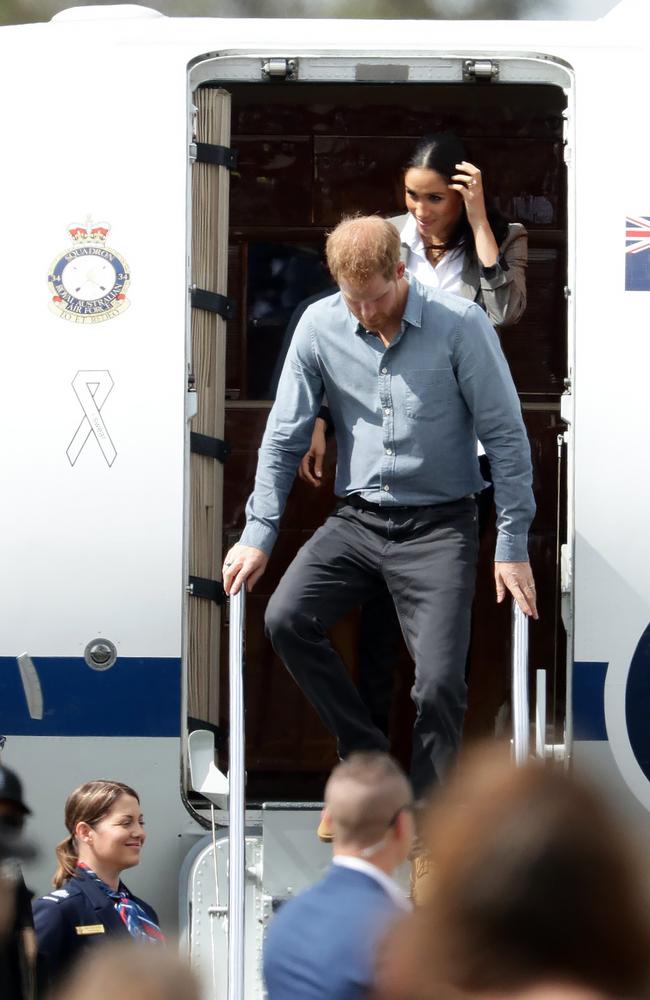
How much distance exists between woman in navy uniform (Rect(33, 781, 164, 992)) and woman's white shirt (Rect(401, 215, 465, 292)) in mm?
1926

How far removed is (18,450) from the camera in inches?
183

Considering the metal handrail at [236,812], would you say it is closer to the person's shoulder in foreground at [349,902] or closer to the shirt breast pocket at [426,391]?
the shirt breast pocket at [426,391]

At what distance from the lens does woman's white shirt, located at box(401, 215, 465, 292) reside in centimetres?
498

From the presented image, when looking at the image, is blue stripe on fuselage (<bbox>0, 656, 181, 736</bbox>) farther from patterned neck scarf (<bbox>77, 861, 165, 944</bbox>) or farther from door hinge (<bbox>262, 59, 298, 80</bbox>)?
door hinge (<bbox>262, 59, 298, 80</bbox>)

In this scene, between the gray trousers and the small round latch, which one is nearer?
the gray trousers

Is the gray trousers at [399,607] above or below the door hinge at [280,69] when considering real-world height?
→ below

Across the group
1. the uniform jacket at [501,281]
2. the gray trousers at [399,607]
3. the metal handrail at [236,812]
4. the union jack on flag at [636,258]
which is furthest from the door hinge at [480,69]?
the metal handrail at [236,812]

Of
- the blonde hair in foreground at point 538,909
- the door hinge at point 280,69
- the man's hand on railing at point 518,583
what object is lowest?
the blonde hair in foreground at point 538,909

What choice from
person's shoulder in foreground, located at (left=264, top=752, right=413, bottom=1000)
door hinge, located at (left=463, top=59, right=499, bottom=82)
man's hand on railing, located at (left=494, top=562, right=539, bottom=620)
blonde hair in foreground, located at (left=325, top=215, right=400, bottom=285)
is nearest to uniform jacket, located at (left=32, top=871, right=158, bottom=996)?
person's shoulder in foreground, located at (left=264, top=752, right=413, bottom=1000)

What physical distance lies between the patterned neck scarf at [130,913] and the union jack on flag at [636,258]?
2.37 meters

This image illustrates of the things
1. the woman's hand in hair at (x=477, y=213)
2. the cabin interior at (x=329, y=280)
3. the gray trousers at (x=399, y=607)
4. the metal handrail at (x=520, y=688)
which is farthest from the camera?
the cabin interior at (x=329, y=280)

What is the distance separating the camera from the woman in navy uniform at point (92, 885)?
386 centimetres

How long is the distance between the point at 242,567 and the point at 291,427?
0.46 meters

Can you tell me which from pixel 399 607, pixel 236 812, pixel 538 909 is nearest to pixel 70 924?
pixel 236 812
